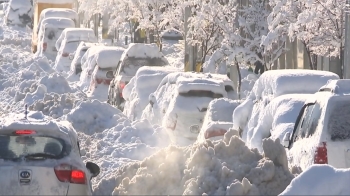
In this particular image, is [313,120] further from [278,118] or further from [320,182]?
[320,182]

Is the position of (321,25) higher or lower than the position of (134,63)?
higher

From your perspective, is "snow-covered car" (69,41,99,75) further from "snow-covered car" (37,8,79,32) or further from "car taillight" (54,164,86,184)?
"car taillight" (54,164,86,184)

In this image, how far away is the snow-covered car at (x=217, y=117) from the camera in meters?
14.6

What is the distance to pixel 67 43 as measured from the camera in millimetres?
36781

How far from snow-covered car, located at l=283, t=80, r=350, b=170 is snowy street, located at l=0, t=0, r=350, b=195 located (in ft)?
0.04

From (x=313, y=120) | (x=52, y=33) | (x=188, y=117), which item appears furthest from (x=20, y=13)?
(x=313, y=120)

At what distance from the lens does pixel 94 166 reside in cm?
1074

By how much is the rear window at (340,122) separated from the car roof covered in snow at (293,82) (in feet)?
11.5

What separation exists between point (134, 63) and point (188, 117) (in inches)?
302

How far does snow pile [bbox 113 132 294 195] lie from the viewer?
862cm

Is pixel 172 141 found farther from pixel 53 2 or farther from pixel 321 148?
pixel 53 2

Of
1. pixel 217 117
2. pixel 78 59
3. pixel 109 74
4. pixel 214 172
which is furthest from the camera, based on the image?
pixel 78 59

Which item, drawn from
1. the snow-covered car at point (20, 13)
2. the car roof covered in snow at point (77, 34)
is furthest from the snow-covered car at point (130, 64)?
the snow-covered car at point (20, 13)

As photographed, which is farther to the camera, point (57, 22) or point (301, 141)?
point (57, 22)
